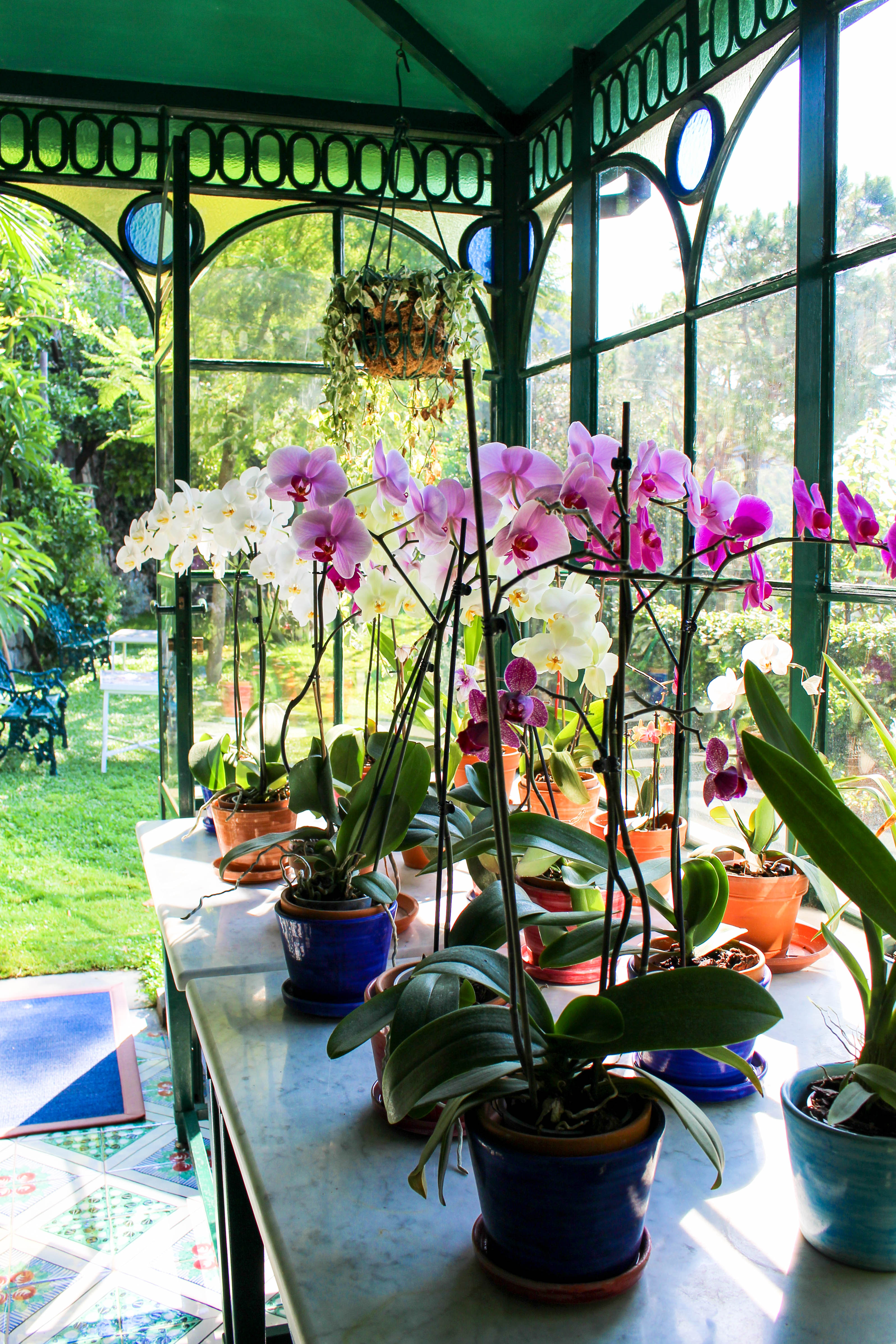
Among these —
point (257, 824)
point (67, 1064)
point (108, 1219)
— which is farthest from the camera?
point (67, 1064)

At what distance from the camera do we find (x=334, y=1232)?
88 cm

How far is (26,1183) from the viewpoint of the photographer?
8.49 ft

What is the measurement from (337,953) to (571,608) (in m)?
0.57

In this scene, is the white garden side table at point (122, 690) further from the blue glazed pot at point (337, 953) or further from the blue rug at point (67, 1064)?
the blue glazed pot at point (337, 953)

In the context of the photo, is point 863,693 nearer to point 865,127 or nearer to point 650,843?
point 650,843

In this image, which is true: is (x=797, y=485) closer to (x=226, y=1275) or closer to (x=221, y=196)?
(x=226, y=1275)

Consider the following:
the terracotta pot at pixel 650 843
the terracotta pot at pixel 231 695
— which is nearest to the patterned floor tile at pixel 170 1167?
the terracotta pot at pixel 231 695

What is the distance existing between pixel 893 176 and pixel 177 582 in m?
1.84

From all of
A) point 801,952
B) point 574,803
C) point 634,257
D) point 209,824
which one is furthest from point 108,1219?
point 634,257

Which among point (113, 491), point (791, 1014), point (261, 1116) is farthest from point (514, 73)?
point (113, 491)

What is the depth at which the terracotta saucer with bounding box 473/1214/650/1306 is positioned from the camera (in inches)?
30.5

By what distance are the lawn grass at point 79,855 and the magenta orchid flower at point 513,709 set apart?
359cm

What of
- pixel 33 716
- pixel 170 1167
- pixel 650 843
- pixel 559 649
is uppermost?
pixel 559 649

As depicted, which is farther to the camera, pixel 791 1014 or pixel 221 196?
pixel 221 196
